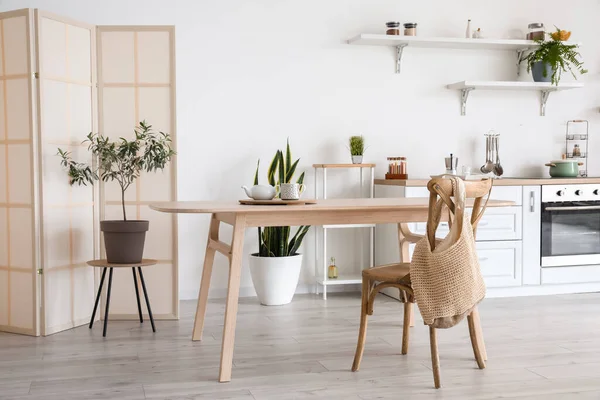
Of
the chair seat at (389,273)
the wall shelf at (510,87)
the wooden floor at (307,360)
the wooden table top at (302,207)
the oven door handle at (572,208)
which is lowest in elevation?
the wooden floor at (307,360)

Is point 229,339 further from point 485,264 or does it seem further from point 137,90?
point 485,264

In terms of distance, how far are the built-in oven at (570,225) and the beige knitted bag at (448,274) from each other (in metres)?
2.48

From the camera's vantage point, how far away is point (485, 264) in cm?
500

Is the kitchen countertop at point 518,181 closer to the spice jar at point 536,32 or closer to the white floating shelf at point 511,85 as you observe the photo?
the white floating shelf at point 511,85

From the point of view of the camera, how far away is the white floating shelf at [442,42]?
201 inches

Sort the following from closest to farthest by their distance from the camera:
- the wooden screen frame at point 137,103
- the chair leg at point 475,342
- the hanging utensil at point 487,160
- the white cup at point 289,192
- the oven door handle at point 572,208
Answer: the chair leg at point 475,342
the white cup at point 289,192
the wooden screen frame at point 137,103
the oven door handle at point 572,208
the hanging utensil at point 487,160

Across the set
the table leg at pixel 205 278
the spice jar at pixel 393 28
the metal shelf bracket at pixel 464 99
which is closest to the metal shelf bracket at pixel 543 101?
the metal shelf bracket at pixel 464 99

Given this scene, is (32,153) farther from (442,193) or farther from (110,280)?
(442,193)

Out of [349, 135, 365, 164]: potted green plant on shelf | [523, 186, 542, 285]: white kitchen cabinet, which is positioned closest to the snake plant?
[349, 135, 365, 164]: potted green plant on shelf

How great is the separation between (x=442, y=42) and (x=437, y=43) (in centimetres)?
5

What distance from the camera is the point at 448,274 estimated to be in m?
2.83

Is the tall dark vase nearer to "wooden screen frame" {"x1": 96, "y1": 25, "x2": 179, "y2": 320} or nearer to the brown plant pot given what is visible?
"wooden screen frame" {"x1": 96, "y1": 25, "x2": 179, "y2": 320}

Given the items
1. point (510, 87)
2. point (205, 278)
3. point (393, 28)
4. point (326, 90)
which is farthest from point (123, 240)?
point (510, 87)

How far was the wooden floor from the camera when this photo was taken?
2.93m
